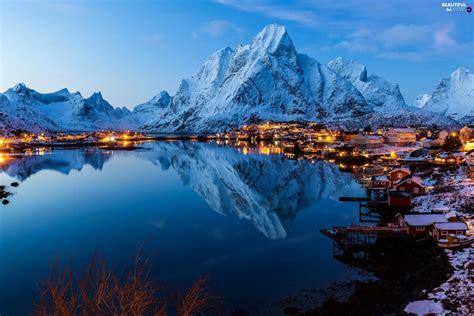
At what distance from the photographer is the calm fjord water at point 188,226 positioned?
1939 centimetres

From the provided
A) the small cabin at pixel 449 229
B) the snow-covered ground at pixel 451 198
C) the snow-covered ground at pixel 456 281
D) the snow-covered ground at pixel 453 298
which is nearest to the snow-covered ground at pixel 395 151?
the snow-covered ground at pixel 451 198

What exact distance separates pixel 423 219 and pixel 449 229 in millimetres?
2180

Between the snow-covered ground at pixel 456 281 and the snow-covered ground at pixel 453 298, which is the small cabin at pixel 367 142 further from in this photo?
the snow-covered ground at pixel 453 298

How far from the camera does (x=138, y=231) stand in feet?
92.1

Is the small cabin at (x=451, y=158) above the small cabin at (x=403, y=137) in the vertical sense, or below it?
below

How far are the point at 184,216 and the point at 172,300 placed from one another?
15751 millimetres

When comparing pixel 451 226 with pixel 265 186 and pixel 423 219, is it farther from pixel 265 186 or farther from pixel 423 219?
pixel 265 186

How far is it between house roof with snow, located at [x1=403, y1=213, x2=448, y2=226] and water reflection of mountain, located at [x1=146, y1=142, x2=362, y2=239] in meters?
7.85

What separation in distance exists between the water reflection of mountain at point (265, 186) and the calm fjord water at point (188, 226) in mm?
131

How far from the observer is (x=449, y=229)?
826 inches

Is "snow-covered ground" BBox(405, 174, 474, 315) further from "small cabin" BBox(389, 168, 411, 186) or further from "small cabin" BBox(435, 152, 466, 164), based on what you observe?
"small cabin" BBox(435, 152, 466, 164)

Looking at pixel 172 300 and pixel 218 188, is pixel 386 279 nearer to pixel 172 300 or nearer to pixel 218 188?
pixel 172 300

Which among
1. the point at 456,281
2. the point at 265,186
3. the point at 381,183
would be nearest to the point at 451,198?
the point at 381,183

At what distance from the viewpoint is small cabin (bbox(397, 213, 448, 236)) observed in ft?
74.4
